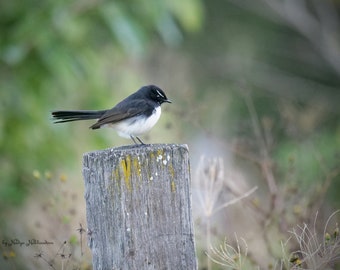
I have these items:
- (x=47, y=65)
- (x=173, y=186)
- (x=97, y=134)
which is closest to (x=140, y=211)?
(x=173, y=186)

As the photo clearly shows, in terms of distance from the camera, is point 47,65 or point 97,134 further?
point 97,134

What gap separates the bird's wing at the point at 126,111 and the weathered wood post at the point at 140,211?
6.33 ft

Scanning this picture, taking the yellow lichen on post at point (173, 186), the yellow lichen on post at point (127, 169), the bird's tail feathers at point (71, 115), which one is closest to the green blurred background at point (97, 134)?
the bird's tail feathers at point (71, 115)

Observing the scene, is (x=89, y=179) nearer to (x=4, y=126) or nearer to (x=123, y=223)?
(x=123, y=223)

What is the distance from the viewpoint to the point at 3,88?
8.28m

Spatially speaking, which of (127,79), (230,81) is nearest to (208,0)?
(230,81)

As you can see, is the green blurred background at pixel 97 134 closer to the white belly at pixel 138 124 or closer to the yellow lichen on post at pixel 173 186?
the white belly at pixel 138 124

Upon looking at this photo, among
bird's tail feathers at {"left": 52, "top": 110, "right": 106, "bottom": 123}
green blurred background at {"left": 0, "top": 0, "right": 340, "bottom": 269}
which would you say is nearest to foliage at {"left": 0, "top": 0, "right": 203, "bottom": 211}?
green blurred background at {"left": 0, "top": 0, "right": 340, "bottom": 269}

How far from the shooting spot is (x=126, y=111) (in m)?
6.09

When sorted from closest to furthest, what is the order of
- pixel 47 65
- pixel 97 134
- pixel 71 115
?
pixel 71 115 < pixel 47 65 < pixel 97 134

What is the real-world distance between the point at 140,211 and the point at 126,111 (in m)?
2.12

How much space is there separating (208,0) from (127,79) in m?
6.67

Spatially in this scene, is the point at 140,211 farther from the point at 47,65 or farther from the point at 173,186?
the point at 47,65

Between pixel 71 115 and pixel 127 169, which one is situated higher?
pixel 71 115
